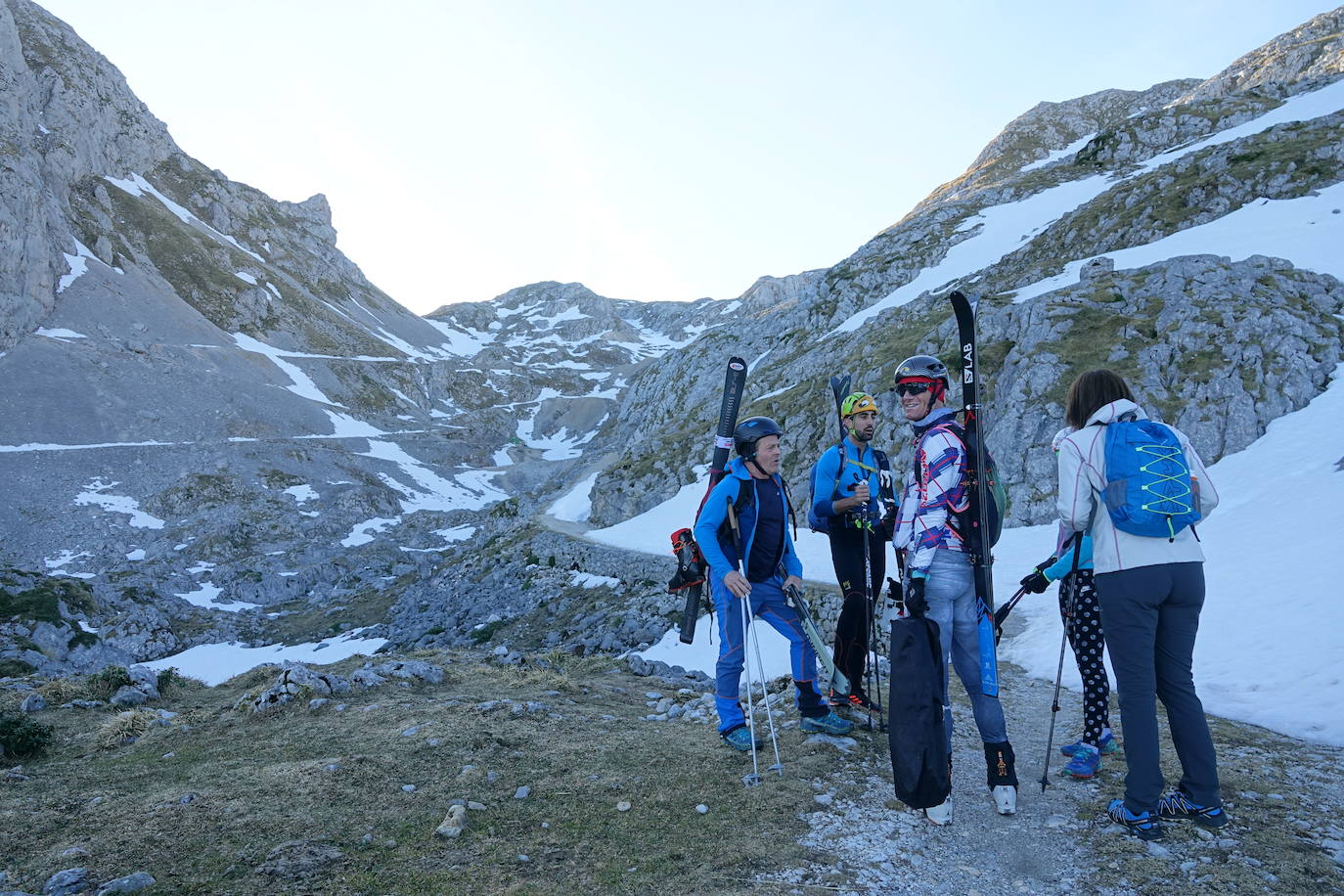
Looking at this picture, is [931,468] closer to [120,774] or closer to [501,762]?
[501,762]

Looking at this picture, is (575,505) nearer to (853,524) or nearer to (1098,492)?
(853,524)

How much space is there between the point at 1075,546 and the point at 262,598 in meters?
55.7

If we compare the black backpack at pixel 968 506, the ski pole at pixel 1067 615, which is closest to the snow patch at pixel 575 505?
the ski pole at pixel 1067 615

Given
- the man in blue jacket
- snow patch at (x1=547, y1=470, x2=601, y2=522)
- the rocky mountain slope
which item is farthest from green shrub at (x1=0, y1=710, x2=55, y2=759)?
snow patch at (x1=547, y1=470, x2=601, y2=522)

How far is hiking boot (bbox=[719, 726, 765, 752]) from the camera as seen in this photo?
6.63 meters

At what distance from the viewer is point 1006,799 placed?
200 inches

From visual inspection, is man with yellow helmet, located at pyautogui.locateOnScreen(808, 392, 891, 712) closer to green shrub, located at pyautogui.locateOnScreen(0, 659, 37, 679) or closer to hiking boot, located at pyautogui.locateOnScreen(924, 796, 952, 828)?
hiking boot, located at pyautogui.locateOnScreen(924, 796, 952, 828)

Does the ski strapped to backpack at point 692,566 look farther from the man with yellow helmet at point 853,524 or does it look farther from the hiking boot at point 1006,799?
the hiking boot at point 1006,799

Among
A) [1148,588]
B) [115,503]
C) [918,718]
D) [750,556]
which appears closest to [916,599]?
[918,718]

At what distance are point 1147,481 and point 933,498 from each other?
4.70 ft

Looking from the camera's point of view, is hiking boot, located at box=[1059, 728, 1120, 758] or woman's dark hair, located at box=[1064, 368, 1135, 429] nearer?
woman's dark hair, located at box=[1064, 368, 1135, 429]

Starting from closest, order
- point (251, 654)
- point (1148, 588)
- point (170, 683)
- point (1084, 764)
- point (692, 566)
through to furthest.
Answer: point (1148, 588) → point (1084, 764) → point (692, 566) → point (170, 683) → point (251, 654)

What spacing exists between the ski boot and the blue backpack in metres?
2.09

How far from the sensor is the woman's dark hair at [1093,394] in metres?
4.92
